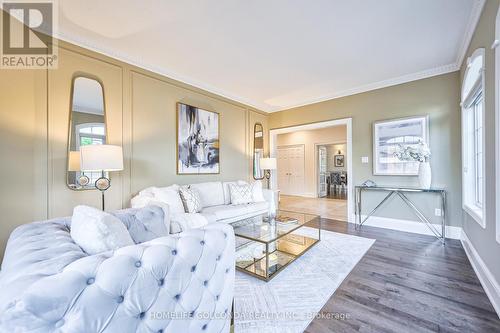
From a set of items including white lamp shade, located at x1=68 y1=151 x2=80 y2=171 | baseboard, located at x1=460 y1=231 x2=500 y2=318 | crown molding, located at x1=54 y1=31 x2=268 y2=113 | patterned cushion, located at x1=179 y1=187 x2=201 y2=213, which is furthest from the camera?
patterned cushion, located at x1=179 y1=187 x2=201 y2=213

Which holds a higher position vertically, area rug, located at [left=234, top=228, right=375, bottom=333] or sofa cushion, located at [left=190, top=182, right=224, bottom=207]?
sofa cushion, located at [left=190, top=182, right=224, bottom=207]

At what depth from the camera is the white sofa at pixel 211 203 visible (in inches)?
112

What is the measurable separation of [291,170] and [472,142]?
5.92m

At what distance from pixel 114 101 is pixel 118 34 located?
83 cm

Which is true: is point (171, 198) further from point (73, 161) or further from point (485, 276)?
point (485, 276)

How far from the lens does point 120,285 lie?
744 mm

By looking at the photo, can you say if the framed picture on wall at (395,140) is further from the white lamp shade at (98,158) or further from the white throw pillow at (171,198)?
the white lamp shade at (98,158)

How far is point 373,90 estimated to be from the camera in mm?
4117

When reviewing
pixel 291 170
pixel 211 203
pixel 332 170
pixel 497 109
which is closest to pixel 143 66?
pixel 211 203

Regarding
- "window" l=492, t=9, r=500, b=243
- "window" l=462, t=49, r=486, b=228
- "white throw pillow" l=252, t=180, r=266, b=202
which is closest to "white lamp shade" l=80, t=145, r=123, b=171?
"white throw pillow" l=252, t=180, r=266, b=202

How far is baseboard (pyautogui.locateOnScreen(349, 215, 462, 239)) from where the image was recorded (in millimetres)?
3328

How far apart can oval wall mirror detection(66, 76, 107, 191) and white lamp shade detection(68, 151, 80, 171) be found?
0.08 feet

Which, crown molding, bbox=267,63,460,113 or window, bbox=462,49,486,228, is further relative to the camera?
crown molding, bbox=267,63,460,113

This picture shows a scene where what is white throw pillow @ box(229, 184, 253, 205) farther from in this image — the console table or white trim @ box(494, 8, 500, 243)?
white trim @ box(494, 8, 500, 243)
